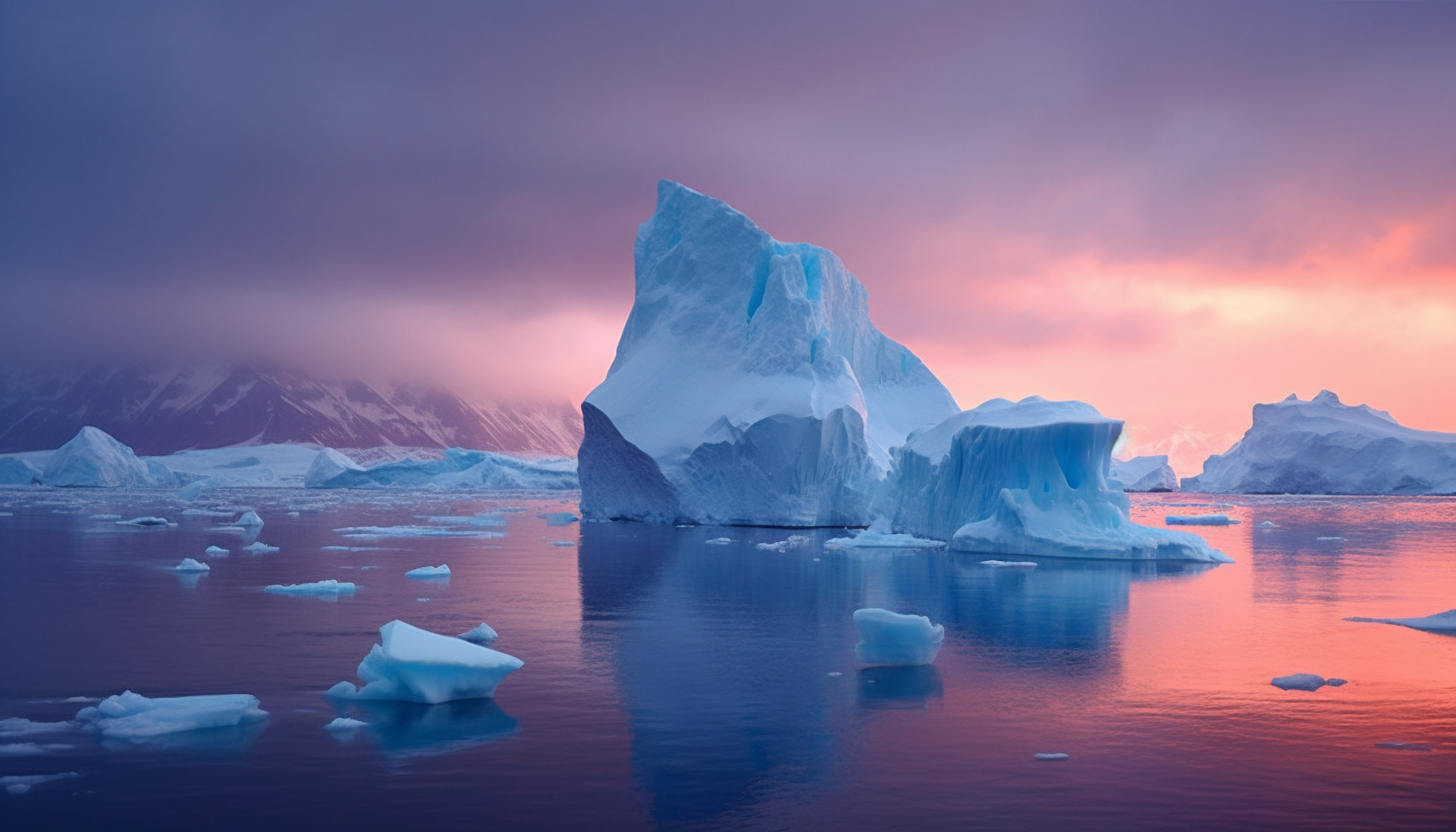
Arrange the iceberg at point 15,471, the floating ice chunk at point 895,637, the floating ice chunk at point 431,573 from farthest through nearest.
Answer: the iceberg at point 15,471 → the floating ice chunk at point 431,573 → the floating ice chunk at point 895,637

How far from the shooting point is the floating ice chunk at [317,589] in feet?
41.6

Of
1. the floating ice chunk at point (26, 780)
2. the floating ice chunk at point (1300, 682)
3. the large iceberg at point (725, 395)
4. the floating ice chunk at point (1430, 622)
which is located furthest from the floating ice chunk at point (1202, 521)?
the floating ice chunk at point (26, 780)

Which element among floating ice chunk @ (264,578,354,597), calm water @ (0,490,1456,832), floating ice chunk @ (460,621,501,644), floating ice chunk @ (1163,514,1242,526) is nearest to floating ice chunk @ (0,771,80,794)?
calm water @ (0,490,1456,832)

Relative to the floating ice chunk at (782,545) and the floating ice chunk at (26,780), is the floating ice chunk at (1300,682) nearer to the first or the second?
the floating ice chunk at (26,780)

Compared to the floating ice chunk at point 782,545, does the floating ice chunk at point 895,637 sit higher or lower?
lower

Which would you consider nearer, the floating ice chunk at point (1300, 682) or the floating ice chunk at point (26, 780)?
the floating ice chunk at point (26, 780)

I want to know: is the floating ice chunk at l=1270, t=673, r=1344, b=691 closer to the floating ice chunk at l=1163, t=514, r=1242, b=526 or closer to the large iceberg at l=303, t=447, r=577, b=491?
the floating ice chunk at l=1163, t=514, r=1242, b=526

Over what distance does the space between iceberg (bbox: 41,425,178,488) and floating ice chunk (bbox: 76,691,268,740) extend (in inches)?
2202

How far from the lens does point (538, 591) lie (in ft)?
44.3

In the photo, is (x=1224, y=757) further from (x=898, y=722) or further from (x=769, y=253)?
(x=769, y=253)

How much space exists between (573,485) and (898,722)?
203ft

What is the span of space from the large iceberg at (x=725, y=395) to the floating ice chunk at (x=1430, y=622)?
52.7 ft

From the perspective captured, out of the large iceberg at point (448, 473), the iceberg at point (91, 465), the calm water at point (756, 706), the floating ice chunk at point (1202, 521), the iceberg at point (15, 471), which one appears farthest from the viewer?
the iceberg at point (15, 471)

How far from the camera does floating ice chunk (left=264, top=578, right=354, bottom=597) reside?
41.6 feet
